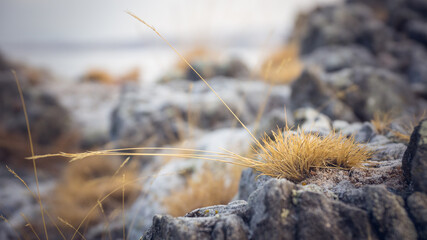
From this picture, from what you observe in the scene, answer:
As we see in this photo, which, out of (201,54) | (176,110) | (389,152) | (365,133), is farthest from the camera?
(201,54)

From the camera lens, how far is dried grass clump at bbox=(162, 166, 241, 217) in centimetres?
187

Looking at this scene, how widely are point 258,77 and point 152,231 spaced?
14.6ft

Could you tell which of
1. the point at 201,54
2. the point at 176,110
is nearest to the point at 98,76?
the point at 201,54

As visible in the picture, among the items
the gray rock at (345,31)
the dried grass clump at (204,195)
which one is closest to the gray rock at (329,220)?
the dried grass clump at (204,195)

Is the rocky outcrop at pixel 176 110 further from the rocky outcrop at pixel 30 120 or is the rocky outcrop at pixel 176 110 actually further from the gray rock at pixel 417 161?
the gray rock at pixel 417 161

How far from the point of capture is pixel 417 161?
83 cm

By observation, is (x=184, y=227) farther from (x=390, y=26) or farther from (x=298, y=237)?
(x=390, y=26)

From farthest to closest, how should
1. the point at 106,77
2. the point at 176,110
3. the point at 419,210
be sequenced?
the point at 106,77 → the point at 176,110 → the point at 419,210

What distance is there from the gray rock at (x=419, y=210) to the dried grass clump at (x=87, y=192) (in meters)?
2.50

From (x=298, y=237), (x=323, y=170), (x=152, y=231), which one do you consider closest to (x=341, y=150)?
(x=323, y=170)

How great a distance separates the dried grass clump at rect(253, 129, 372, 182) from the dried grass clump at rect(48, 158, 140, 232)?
2075 mm

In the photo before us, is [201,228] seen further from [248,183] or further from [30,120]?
[30,120]

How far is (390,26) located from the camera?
6.49m

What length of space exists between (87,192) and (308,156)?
2.87m
